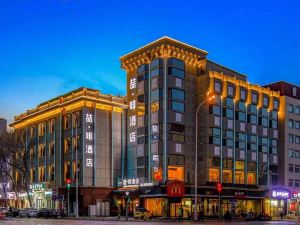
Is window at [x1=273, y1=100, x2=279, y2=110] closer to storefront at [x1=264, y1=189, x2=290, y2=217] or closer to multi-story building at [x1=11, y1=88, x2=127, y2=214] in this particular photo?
storefront at [x1=264, y1=189, x2=290, y2=217]

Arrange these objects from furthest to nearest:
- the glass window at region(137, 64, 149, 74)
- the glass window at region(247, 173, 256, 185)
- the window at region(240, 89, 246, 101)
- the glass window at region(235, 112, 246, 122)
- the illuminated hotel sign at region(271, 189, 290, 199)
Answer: the glass window at region(247, 173, 256, 185) → the illuminated hotel sign at region(271, 189, 290, 199) → the window at region(240, 89, 246, 101) → the glass window at region(235, 112, 246, 122) → the glass window at region(137, 64, 149, 74)

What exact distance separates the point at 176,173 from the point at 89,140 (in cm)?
1659

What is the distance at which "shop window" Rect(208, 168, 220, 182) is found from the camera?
8725 centimetres

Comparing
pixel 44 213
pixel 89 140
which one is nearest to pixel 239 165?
pixel 89 140

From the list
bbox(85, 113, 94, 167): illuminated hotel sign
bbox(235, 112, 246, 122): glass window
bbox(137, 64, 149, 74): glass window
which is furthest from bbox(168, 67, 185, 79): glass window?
bbox(85, 113, 94, 167): illuminated hotel sign

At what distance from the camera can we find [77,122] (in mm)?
90562

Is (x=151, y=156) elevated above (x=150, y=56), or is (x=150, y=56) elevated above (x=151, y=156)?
(x=150, y=56)

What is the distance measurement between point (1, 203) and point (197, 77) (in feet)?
222

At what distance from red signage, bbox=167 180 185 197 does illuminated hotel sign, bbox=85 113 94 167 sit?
17232 millimetres

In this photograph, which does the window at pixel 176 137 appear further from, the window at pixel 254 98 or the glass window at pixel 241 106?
the window at pixel 254 98

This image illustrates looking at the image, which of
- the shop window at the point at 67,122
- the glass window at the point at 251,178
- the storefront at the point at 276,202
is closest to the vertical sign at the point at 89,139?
the shop window at the point at 67,122

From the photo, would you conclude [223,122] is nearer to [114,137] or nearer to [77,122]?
[114,137]

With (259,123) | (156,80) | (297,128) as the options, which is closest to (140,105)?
(156,80)

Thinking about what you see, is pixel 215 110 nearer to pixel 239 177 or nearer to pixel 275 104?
pixel 239 177
